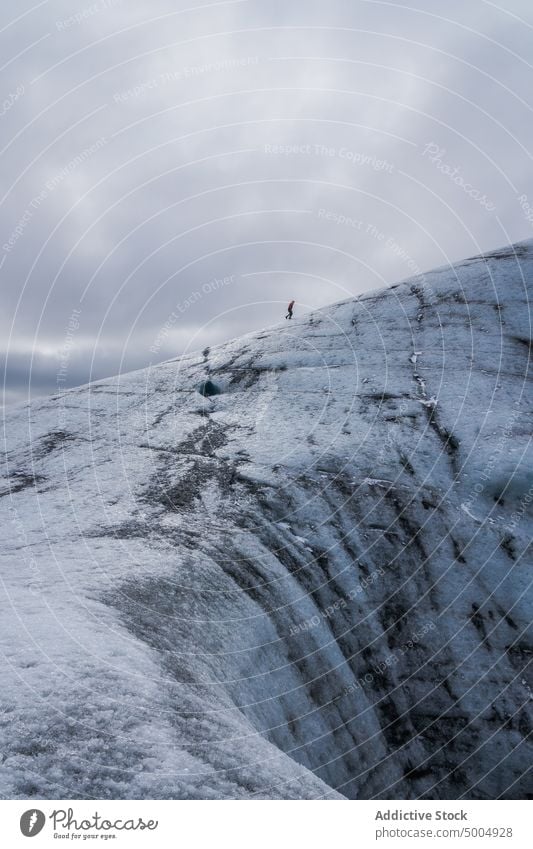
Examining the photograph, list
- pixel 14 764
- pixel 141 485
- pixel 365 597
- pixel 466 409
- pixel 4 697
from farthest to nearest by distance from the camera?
pixel 466 409 → pixel 141 485 → pixel 365 597 → pixel 4 697 → pixel 14 764

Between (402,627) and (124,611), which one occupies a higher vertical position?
(124,611)

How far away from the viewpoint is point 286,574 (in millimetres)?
15781

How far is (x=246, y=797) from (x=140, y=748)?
1470 mm

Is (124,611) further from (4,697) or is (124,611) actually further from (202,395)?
(202,395)

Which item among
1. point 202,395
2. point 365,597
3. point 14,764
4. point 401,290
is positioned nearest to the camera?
point 14,764

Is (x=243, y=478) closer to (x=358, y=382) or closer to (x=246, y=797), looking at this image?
(x=358, y=382)

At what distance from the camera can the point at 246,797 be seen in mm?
6191

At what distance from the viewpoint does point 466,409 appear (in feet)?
76.0

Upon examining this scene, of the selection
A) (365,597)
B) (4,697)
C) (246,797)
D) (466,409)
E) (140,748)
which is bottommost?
(365,597)

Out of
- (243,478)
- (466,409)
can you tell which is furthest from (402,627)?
(466,409)

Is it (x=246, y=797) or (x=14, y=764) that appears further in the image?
(x=246, y=797)

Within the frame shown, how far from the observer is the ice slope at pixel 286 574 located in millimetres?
7109

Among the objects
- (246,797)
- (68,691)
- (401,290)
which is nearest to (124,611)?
(68,691)

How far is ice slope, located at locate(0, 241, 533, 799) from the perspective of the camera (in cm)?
711
